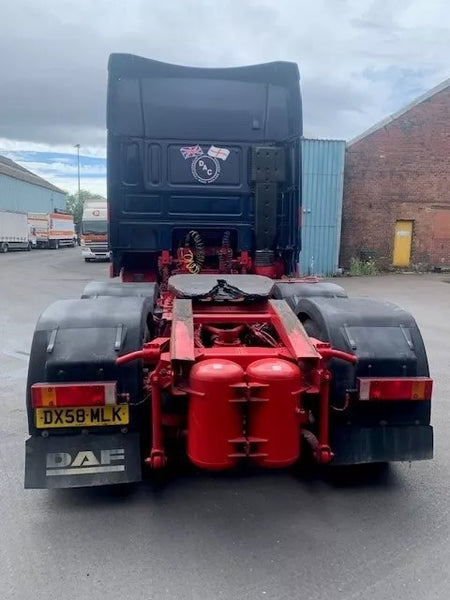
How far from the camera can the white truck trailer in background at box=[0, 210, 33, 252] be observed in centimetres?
3516

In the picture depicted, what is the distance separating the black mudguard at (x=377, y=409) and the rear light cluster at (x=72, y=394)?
1.41m

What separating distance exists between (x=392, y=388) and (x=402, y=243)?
62.5 ft

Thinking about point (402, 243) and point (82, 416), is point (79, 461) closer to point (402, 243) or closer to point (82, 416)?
point (82, 416)

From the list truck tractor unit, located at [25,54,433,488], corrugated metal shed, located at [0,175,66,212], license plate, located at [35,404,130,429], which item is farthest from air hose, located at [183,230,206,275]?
corrugated metal shed, located at [0,175,66,212]

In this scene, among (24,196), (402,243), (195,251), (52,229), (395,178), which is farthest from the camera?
(24,196)

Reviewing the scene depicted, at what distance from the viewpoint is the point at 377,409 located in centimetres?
340

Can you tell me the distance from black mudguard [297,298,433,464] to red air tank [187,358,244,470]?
80 cm

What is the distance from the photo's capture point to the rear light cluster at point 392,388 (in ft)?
10.7

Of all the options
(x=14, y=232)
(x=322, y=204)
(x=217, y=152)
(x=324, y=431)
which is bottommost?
(x=324, y=431)

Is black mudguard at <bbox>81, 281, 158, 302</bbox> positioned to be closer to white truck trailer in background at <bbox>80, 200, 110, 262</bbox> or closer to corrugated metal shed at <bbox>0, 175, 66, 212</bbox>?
white truck trailer in background at <bbox>80, 200, 110, 262</bbox>

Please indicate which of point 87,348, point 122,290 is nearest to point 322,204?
point 122,290

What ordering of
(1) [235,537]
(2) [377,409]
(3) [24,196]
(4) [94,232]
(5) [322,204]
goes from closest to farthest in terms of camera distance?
(1) [235,537], (2) [377,409], (5) [322,204], (4) [94,232], (3) [24,196]

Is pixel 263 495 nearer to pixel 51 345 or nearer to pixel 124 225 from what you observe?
pixel 51 345

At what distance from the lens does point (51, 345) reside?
320 cm
